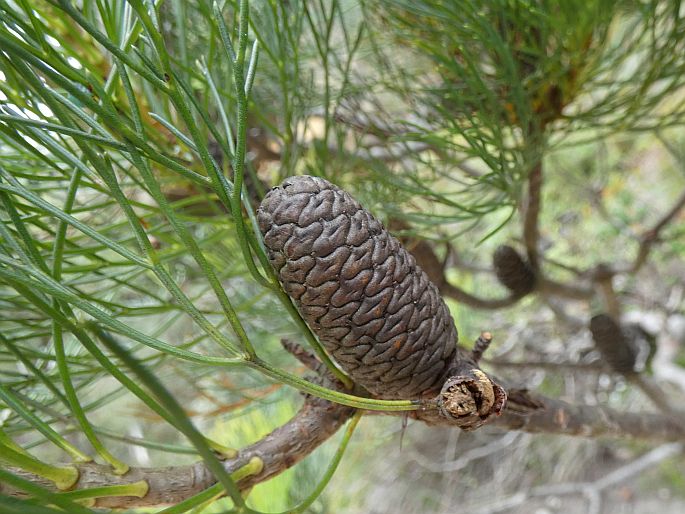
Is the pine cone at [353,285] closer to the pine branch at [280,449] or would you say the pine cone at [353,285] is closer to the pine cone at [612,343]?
the pine branch at [280,449]

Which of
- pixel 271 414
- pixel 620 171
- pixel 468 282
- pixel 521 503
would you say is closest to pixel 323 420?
pixel 271 414

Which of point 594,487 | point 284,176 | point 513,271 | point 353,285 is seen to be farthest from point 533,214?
point 594,487

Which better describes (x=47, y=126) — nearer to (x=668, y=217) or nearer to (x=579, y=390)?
(x=668, y=217)

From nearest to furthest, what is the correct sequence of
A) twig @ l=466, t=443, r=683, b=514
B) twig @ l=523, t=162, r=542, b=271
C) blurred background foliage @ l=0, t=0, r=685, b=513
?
blurred background foliage @ l=0, t=0, r=685, b=513 < twig @ l=523, t=162, r=542, b=271 < twig @ l=466, t=443, r=683, b=514

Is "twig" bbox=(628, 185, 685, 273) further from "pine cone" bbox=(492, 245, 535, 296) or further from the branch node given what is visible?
the branch node

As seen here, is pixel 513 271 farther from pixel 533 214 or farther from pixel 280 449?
pixel 280 449

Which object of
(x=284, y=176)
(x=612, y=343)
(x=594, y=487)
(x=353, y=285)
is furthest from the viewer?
(x=594, y=487)

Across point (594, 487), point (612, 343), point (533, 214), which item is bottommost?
point (594, 487)

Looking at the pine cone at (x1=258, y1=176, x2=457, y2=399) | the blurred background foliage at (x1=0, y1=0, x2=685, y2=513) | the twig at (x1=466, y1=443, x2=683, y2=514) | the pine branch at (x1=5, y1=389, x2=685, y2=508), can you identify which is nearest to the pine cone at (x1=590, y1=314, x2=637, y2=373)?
the blurred background foliage at (x1=0, y1=0, x2=685, y2=513)
